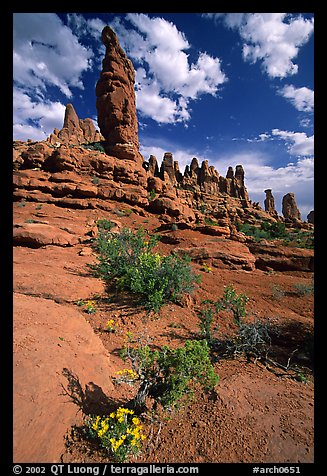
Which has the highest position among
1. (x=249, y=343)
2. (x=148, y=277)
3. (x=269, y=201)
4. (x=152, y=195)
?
(x=269, y=201)

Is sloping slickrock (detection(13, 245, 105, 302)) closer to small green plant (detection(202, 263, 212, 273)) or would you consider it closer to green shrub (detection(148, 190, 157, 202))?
small green plant (detection(202, 263, 212, 273))

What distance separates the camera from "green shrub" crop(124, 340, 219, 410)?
97.4 inches

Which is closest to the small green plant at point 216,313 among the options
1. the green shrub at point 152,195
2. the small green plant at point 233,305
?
the small green plant at point 233,305

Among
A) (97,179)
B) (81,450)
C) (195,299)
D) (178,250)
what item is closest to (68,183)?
(97,179)

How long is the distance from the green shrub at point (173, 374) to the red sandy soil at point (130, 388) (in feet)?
0.88

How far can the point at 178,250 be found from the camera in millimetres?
10750

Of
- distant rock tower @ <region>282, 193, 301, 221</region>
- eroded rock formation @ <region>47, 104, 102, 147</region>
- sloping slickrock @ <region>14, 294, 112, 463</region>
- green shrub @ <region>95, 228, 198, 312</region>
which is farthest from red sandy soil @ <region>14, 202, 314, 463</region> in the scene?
distant rock tower @ <region>282, 193, 301, 221</region>

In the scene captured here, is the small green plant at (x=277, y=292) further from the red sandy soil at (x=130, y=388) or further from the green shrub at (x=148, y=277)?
the green shrub at (x=148, y=277)

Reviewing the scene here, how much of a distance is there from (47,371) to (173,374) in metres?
1.55

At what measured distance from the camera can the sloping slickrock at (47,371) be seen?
2.03 metres

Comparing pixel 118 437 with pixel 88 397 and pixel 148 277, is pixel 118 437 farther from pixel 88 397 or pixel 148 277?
pixel 148 277

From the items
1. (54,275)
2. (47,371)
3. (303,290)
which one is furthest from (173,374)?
(303,290)

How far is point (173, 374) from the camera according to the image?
103 inches
